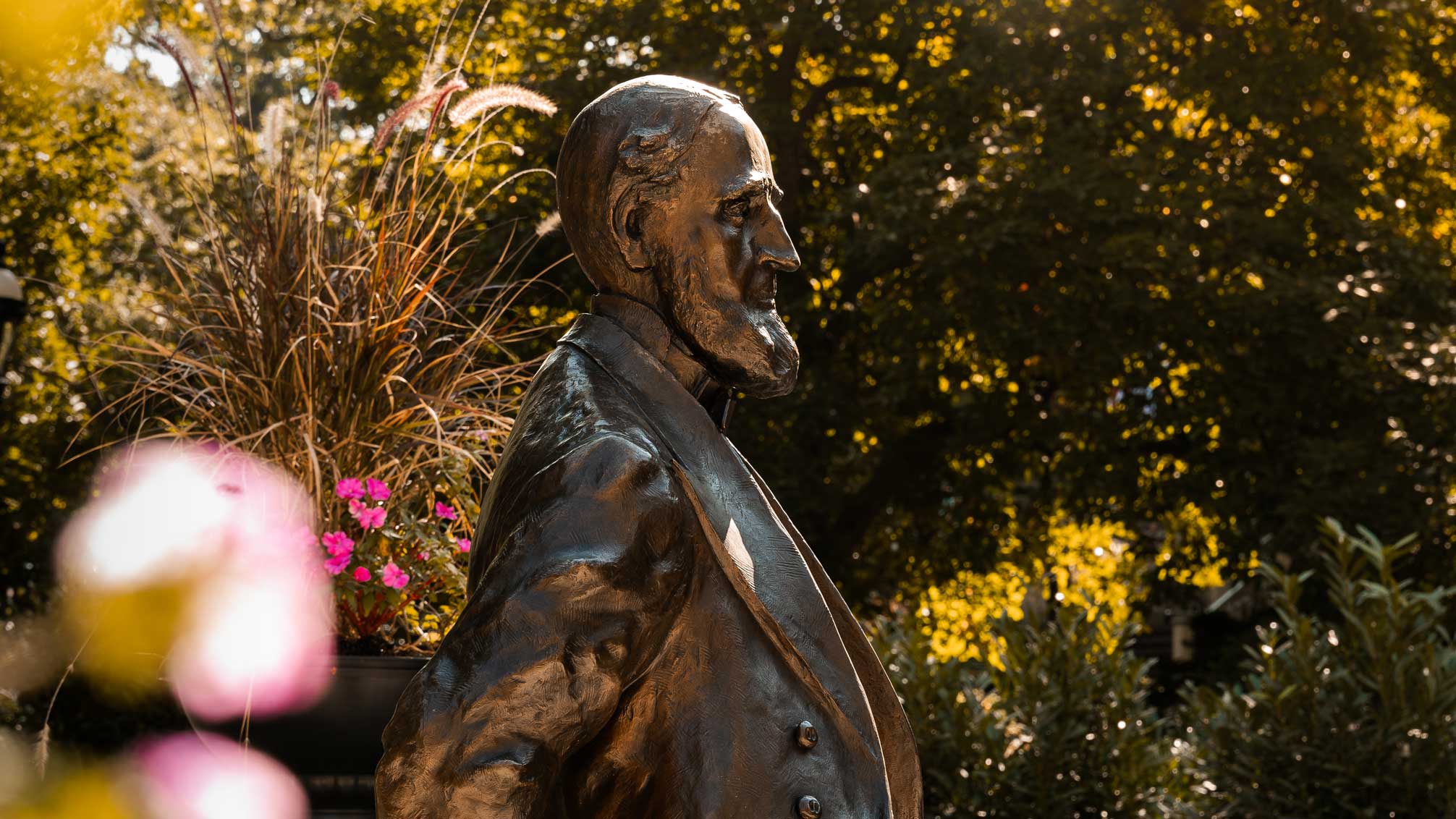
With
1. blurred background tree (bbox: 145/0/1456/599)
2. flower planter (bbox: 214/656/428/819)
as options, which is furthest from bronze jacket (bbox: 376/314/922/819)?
blurred background tree (bbox: 145/0/1456/599)

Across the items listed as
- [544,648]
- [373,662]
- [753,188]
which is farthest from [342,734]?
[544,648]

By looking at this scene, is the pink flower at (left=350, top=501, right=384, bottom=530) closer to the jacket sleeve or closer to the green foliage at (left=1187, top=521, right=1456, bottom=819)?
the jacket sleeve

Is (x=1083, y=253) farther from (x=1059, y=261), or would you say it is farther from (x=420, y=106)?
(x=420, y=106)

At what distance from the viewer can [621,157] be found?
161 cm

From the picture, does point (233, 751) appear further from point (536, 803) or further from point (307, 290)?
Answer: point (536, 803)

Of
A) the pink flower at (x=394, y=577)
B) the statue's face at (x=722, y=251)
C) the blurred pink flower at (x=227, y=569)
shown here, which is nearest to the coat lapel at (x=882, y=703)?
the statue's face at (x=722, y=251)

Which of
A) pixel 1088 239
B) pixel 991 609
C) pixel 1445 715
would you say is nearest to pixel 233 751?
pixel 1445 715

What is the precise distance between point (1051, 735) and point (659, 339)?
606 centimetres

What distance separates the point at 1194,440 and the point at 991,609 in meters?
Answer: 2.60

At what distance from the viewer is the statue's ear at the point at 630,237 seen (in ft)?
5.31

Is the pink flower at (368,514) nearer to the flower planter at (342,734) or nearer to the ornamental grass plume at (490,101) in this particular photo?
the flower planter at (342,734)

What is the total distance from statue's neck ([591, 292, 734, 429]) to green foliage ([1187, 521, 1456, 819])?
17.9 ft

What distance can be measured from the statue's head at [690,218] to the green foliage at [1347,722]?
5471mm

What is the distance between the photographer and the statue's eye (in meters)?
1.62
